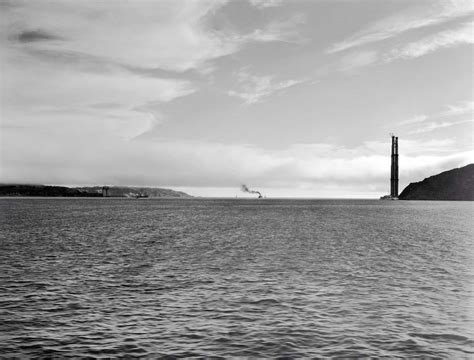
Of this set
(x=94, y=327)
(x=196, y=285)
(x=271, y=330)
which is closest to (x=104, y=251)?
(x=196, y=285)

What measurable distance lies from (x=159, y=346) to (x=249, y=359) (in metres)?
4.02

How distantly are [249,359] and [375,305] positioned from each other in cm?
1164

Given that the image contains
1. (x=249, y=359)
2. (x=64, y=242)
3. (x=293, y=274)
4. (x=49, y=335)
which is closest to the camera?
(x=249, y=359)

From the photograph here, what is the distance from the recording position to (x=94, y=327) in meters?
22.3

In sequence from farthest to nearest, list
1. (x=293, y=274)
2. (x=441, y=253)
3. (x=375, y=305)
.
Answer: (x=441, y=253) → (x=293, y=274) → (x=375, y=305)

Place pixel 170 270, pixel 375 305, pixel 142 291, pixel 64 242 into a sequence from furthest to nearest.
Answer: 1. pixel 64 242
2. pixel 170 270
3. pixel 142 291
4. pixel 375 305

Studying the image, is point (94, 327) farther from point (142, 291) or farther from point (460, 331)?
point (460, 331)

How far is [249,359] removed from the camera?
709 inches

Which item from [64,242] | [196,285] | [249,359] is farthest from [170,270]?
[64,242]

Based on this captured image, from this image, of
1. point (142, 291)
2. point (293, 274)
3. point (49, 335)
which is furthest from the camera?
point (293, 274)

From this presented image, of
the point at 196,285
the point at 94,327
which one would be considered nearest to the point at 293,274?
the point at 196,285

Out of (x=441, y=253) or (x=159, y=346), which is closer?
(x=159, y=346)

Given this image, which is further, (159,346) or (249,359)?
(159,346)

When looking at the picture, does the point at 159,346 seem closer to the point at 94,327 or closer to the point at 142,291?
the point at 94,327
